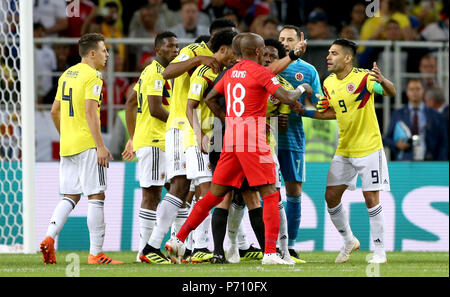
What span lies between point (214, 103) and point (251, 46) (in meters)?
0.61

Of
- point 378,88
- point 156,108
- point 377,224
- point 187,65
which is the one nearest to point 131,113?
point 156,108

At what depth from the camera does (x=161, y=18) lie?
13.7m

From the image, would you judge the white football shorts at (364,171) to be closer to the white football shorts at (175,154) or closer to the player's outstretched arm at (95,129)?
the white football shorts at (175,154)

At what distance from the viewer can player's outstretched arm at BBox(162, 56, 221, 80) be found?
7867mm

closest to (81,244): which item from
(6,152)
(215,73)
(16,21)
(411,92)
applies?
(6,152)

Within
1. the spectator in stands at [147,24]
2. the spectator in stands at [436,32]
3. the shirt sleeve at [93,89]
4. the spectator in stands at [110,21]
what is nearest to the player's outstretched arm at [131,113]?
the shirt sleeve at [93,89]

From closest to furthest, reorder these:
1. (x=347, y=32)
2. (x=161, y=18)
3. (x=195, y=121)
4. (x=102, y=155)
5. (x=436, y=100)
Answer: (x=195, y=121) < (x=102, y=155) < (x=436, y=100) < (x=347, y=32) < (x=161, y=18)

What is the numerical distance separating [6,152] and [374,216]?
4750 millimetres

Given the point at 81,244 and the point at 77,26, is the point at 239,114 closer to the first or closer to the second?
the point at 81,244

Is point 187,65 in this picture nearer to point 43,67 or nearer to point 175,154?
point 175,154

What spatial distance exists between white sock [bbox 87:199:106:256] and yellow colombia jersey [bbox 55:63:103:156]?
527 millimetres

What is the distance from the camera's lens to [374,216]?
8.07 metres

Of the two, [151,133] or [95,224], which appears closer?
[95,224]

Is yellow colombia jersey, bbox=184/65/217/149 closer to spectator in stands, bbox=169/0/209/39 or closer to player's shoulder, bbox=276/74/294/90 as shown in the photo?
player's shoulder, bbox=276/74/294/90
